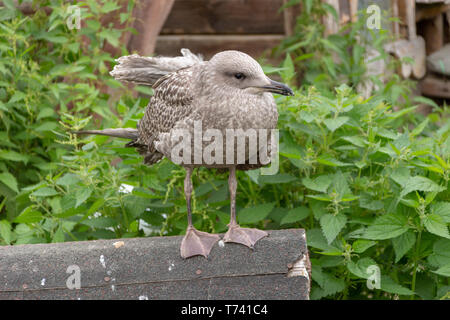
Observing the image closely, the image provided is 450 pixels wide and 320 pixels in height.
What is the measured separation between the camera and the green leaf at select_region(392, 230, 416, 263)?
2.94m

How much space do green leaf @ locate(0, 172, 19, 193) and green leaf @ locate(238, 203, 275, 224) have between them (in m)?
1.50

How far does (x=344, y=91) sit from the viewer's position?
10.9 ft

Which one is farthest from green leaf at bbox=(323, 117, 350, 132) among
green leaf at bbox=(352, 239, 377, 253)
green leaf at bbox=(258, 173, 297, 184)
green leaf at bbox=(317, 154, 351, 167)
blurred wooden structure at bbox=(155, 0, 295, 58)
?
blurred wooden structure at bbox=(155, 0, 295, 58)

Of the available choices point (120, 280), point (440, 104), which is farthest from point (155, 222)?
point (440, 104)

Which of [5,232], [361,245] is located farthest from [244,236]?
[5,232]

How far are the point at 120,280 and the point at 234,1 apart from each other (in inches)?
A: 174

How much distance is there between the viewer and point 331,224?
2928 mm

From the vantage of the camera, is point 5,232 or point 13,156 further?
point 13,156

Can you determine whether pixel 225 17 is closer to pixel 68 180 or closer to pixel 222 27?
pixel 222 27

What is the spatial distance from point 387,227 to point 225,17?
13.3 ft

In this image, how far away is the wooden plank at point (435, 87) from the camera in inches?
255

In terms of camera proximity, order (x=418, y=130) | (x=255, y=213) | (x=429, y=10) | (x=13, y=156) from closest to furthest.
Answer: (x=255, y=213)
(x=418, y=130)
(x=13, y=156)
(x=429, y=10)

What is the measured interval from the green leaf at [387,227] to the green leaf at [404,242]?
89 mm

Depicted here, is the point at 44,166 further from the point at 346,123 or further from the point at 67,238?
the point at 346,123
